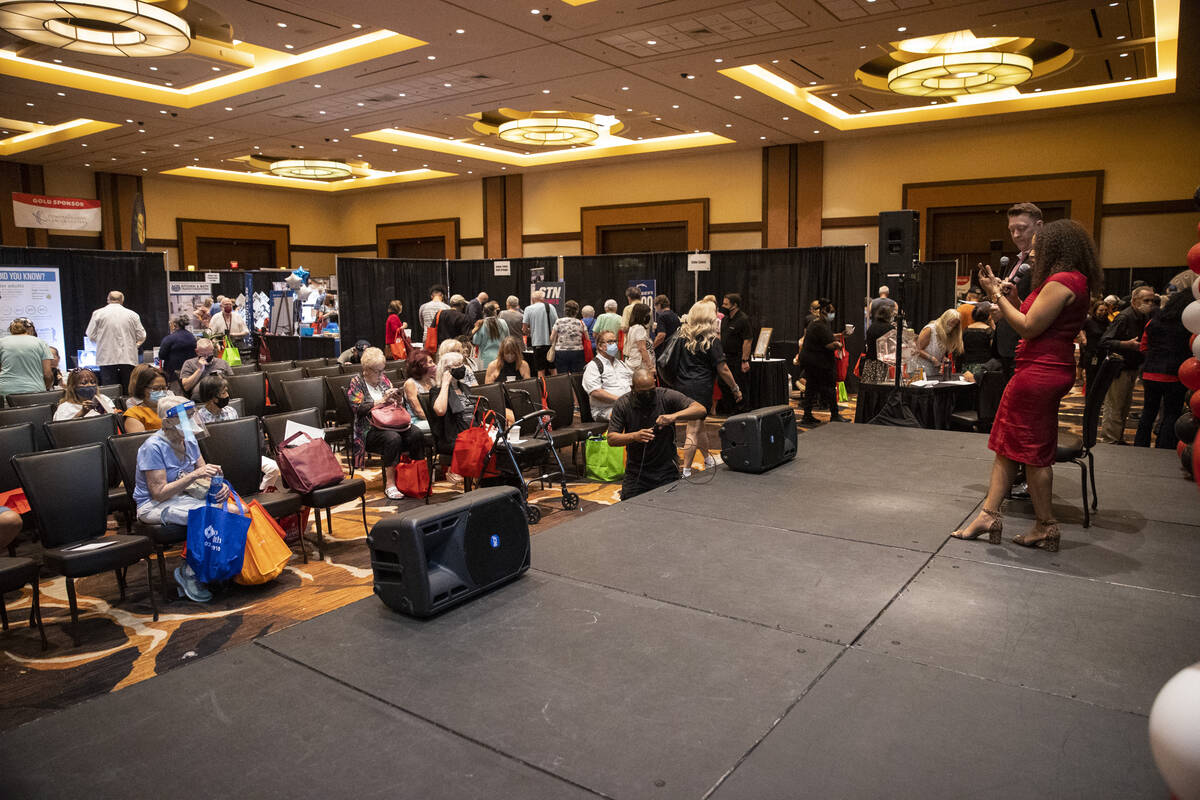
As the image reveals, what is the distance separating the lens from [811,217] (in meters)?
14.2

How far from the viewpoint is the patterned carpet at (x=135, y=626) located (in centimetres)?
324

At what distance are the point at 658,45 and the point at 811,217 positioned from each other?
21.4 ft

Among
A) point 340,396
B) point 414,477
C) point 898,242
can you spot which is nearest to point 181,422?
point 414,477

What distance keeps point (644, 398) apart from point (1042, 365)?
2274mm

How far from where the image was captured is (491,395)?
240 inches

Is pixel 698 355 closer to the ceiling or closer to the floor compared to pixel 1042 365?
closer to the floor

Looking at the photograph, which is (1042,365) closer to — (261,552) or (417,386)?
(261,552)

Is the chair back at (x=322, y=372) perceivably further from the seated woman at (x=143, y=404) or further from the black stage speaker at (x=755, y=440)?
the black stage speaker at (x=755, y=440)

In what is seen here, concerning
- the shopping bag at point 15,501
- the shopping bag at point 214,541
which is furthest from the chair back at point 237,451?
the shopping bag at point 15,501

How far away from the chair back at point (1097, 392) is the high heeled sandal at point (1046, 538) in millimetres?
753

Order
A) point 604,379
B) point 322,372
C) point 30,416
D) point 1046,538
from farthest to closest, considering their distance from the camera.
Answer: point 322,372, point 604,379, point 30,416, point 1046,538

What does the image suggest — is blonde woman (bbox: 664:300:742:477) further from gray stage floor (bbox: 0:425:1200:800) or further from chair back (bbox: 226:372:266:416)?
chair back (bbox: 226:372:266:416)

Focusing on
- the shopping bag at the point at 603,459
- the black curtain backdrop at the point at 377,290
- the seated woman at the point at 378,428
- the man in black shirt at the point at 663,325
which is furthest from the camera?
the black curtain backdrop at the point at 377,290

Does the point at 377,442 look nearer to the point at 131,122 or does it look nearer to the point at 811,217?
the point at 131,122
